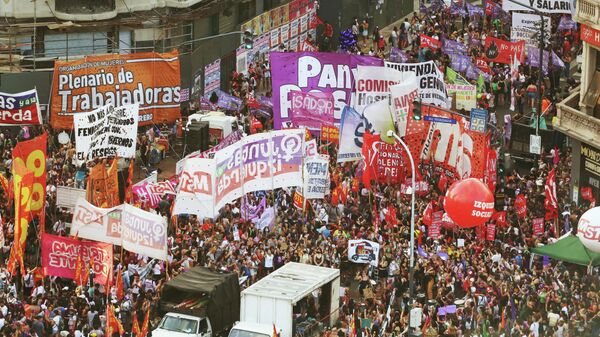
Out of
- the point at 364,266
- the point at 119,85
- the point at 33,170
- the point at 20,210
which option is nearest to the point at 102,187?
the point at 33,170

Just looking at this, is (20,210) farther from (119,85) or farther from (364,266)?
(119,85)

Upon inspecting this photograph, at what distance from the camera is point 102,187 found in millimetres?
49812

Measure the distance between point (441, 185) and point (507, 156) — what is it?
3800 mm

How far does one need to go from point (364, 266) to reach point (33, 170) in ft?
31.8

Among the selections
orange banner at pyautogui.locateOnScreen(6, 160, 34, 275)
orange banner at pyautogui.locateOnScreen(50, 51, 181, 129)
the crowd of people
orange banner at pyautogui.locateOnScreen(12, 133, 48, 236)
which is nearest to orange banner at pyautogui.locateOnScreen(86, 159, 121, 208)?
orange banner at pyautogui.locateOnScreen(12, 133, 48, 236)

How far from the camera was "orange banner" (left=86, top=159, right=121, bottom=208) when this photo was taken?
49656 mm

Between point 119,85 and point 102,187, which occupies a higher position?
point 119,85

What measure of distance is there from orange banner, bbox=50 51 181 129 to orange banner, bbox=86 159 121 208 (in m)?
11.3

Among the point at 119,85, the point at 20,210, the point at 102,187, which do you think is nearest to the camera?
the point at 20,210

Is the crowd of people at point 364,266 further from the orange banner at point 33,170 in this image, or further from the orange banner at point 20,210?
the orange banner at point 33,170

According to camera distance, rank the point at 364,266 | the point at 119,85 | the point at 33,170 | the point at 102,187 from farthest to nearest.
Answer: the point at 119,85
the point at 102,187
the point at 364,266
the point at 33,170

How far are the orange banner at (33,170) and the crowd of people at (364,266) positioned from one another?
147 cm

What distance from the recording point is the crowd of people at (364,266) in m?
45.2

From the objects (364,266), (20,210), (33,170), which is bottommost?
(364,266)
